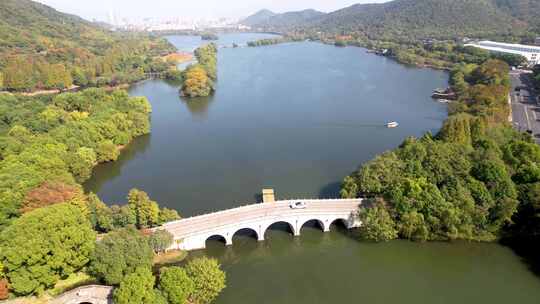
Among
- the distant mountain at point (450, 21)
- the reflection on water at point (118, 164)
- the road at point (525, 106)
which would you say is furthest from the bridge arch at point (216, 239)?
the distant mountain at point (450, 21)

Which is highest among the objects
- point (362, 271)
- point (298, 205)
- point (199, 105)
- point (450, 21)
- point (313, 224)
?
point (450, 21)

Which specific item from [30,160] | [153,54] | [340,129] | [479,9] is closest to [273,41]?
[153,54]

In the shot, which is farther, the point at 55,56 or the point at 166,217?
the point at 55,56

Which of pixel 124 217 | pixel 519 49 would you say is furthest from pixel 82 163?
pixel 519 49

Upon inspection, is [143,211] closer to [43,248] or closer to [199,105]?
[43,248]

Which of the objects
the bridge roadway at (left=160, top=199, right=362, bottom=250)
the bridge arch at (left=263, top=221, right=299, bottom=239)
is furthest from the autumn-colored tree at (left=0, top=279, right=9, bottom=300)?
the bridge arch at (left=263, top=221, right=299, bottom=239)

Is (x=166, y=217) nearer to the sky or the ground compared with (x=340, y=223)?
nearer to the sky

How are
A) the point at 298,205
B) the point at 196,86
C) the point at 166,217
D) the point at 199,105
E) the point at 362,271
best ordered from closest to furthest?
the point at 362,271, the point at 166,217, the point at 298,205, the point at 199,105, the point at 196,86
